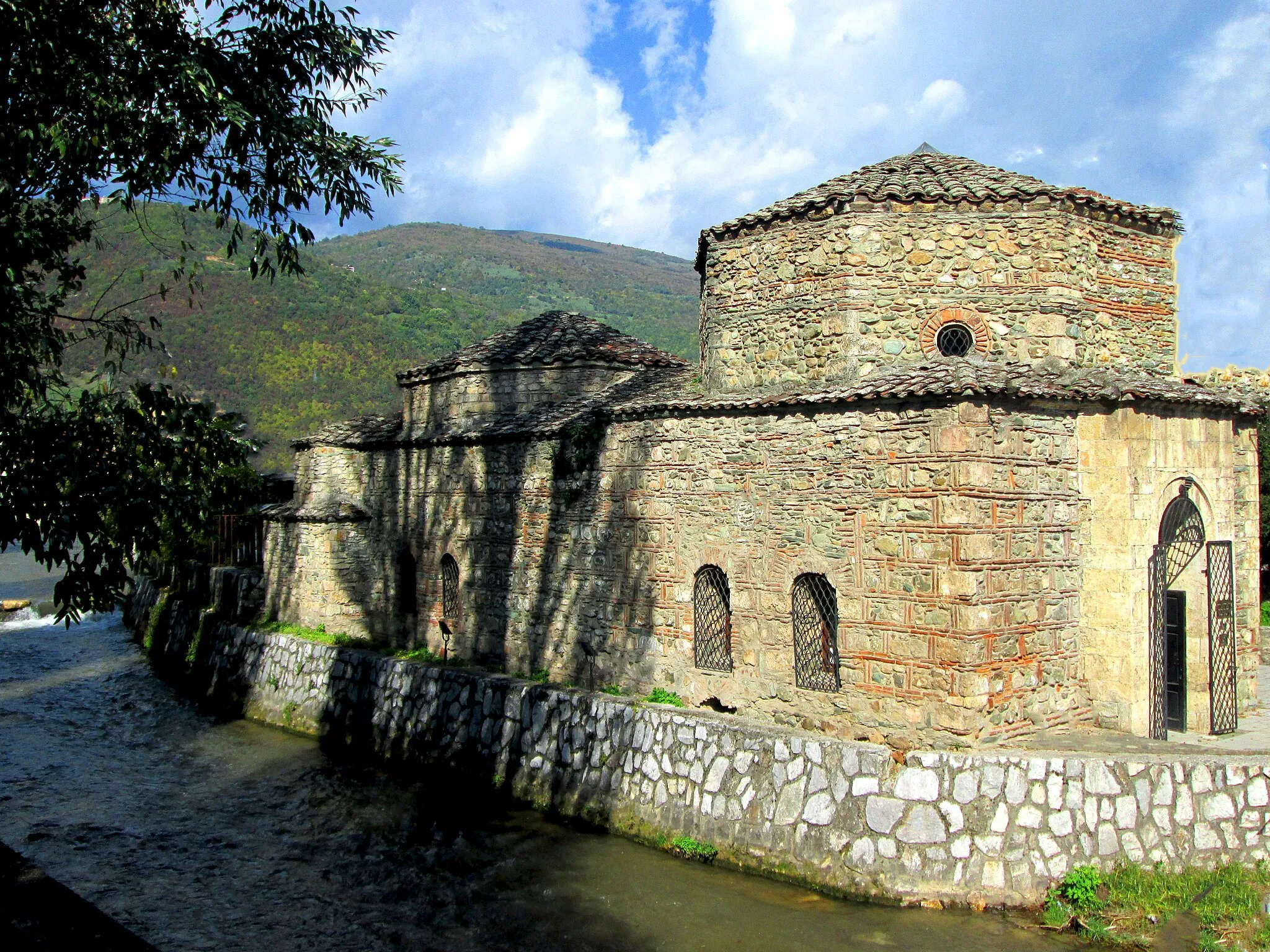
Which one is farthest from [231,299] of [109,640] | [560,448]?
[560,448]

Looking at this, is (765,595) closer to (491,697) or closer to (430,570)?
(491,697)

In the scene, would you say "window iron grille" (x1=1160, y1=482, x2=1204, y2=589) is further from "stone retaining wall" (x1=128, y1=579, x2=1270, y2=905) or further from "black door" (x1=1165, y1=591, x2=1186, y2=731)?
"stone retaining wall" (x1=128, y1=579, x2=1270, y2=905)

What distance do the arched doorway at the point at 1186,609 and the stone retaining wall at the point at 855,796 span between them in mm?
1854

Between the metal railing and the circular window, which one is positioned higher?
the circular window

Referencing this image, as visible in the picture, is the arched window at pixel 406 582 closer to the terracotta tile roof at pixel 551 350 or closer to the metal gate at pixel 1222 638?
the terracotta tile roof at pixel 551 350

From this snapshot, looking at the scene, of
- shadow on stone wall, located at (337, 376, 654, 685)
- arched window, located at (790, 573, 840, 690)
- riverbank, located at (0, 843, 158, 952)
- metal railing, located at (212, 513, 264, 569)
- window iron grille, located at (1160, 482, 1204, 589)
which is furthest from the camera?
metal railing, located at (212, 513, 264, 569)

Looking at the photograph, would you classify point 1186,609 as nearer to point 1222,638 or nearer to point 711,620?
point 1222,638

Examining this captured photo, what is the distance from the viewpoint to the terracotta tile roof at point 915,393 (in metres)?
8.51

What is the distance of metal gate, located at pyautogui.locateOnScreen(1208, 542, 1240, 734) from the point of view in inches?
383

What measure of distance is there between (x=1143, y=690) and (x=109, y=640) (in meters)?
22.7

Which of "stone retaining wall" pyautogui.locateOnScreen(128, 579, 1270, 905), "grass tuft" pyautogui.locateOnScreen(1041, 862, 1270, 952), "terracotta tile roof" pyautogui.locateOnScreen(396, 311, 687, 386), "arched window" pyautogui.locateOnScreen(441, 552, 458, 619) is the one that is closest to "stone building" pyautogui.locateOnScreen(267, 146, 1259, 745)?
"stone retaining wall" pyautogui.locateOnScreen(128, 579, 1270, 905)

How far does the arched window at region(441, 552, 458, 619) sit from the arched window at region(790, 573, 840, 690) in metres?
6.36

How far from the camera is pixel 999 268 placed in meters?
9.81

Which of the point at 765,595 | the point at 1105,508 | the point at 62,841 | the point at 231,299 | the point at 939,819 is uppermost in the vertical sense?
the point at 231,299
